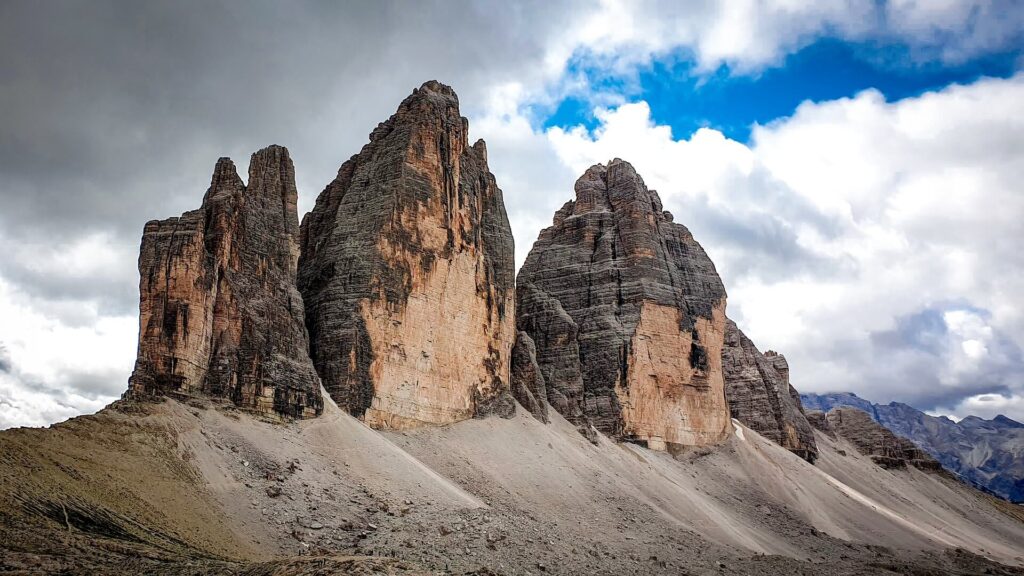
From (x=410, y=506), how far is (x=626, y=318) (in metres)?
42.4

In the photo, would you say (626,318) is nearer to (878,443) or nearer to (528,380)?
(528,380)

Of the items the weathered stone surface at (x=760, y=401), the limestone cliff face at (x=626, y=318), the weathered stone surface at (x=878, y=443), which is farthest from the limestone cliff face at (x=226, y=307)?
the weathered stone surface at (x=878, y=443)

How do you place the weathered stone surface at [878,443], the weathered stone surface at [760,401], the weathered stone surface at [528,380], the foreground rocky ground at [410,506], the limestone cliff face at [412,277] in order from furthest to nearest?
the weathered stone surface at [878,443]
the weathered stone surface at [760,401]
the weathered stone surface at [528,380]
the limestone cliff face at [412,277]
the foreground rocky ground at [410,506]

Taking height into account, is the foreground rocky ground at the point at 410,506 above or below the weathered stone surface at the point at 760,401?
below

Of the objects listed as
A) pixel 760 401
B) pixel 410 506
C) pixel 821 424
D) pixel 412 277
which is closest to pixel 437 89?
pixel 412 277

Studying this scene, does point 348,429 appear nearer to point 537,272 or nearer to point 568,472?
point 568,472

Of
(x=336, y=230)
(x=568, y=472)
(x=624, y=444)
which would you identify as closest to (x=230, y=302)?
(x=336, y=230)

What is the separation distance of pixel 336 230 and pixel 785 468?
159 ft

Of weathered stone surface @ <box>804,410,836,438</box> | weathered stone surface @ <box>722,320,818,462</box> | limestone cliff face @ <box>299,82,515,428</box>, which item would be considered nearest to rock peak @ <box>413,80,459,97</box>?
limestone cliff face @ <box>299,82,515,428</box>

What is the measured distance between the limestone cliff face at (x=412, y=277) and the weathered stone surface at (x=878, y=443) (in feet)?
235

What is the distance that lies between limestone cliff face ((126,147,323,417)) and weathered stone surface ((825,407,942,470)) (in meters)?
91.6

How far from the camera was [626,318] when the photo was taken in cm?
7438

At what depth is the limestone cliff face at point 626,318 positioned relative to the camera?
70.6 metres

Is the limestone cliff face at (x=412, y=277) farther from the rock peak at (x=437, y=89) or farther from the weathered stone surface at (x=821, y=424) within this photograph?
the weathered stone surface at (x=821, y=424)
